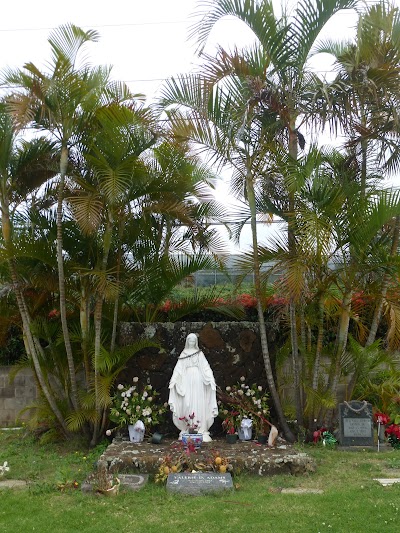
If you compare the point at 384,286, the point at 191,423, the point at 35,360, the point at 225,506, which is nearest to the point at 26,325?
the point at 35,360

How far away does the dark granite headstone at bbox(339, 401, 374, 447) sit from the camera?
777 cm

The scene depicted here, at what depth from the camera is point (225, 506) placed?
5453mm

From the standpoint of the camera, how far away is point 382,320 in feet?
31.9

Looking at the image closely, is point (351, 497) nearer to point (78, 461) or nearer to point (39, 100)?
point (78, 461)

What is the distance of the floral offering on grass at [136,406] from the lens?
7.80 m

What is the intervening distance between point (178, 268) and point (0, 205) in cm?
246

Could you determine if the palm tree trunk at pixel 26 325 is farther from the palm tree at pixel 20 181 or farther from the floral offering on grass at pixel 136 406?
the floral offering on grass at pixel 136 406

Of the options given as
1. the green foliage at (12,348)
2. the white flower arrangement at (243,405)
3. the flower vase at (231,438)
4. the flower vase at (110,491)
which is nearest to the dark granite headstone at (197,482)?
the flower vase at (110,491)

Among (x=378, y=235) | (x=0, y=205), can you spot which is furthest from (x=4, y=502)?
(x=378, y=235)

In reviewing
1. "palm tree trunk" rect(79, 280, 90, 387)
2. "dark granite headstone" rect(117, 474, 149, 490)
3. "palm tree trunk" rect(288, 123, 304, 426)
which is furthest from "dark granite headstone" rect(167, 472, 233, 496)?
"palm tree trunk" rect(79, 280, 90, 387)

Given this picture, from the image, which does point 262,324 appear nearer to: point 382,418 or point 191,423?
point 191,423

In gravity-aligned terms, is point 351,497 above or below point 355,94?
below

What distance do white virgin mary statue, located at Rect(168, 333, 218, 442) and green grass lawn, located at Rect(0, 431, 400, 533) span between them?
1.33 m

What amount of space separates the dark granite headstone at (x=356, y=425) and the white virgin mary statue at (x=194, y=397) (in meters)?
1.59
